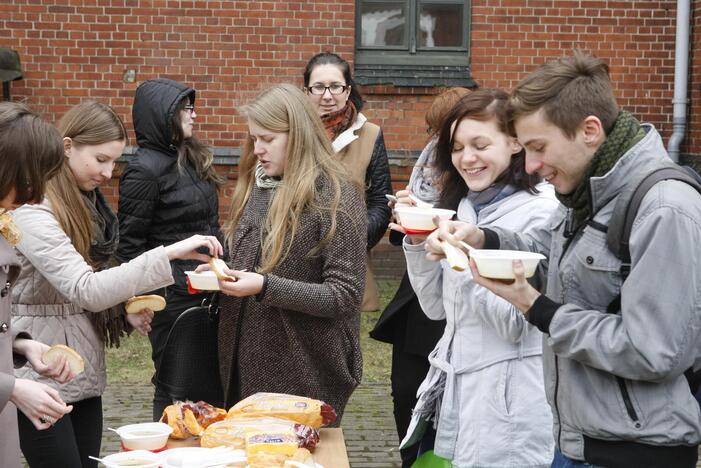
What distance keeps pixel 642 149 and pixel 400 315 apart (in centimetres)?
230

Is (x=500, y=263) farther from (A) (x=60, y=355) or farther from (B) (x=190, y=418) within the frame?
(A) (x=60, y=355)

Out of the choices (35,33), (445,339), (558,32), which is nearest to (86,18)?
(35,33)

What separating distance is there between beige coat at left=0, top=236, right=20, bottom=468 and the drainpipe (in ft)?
28.1

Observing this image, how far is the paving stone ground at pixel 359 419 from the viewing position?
601 cm

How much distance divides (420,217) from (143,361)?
5.42m

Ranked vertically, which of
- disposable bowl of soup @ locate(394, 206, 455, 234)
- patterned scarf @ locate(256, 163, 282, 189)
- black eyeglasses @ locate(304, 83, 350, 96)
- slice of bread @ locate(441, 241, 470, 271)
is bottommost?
slice of bread @ locate(441, 241, 470, 271)

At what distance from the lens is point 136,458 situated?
293cm

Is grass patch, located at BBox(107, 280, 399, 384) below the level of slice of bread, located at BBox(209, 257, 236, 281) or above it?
below

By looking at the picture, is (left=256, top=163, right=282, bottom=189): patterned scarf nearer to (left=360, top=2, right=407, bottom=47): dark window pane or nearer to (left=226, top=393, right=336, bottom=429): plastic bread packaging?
(left=226, top=393, right=336, bottom=429): plastic bread packaging

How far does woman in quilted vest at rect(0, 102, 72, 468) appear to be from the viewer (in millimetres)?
2750

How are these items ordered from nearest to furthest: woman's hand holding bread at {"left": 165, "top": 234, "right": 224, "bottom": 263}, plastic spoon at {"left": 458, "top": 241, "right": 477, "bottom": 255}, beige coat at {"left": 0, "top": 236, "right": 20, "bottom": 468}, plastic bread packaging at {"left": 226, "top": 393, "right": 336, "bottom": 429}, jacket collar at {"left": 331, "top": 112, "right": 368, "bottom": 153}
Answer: plastic spoon at {"left": 458, "top": 241, "right": 477, "bottom": 255} → beige coat at {"left": 0, "top": 236, "right": 20, "bottom": 468} → plastic bread packaging at {"left": 226, "top": 393, "right": 336, "bottom": 429} → woman's hand holding bread at {"left": 165, "top": 234, "right": 224, "bottom": 263} → jacket collar at {"left": 331, "top": 112, "right": 368, "bottom": 153}

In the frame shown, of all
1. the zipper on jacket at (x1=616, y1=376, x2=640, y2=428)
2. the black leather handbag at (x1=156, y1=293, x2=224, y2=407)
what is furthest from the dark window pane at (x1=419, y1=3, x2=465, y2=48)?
the zipper on jacket at (x1=616, y1=376, x2=640, y2=428)

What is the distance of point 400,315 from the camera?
4.73 m

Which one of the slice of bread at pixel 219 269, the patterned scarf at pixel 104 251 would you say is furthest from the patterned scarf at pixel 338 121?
the slice of bread at pixel 219 269
